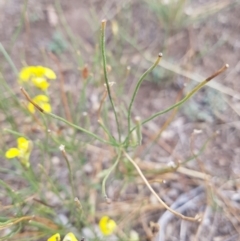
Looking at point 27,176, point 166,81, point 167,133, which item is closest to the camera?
point 27,176

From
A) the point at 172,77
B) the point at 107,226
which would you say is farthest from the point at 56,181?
the point at 172,77

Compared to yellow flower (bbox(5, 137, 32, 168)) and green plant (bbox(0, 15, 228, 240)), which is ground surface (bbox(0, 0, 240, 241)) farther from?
yellow flower (bbox(5, 137, 32, 168))

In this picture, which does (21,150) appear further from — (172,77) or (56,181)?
(172,77)

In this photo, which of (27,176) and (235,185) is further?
(235,185)

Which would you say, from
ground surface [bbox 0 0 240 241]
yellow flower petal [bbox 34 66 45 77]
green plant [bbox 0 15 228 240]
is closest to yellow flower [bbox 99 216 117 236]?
green plant [bbox 0 15 228 240]

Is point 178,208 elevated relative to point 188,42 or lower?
lower

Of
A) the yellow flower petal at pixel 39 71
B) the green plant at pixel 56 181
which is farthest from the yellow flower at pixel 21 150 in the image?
the yellow flower petal at pixel 39 71

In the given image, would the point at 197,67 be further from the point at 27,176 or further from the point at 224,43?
the point at 27,176

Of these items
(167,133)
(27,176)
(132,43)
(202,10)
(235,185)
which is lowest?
(27,176)

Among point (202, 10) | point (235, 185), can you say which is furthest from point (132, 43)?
point (235, 185)
